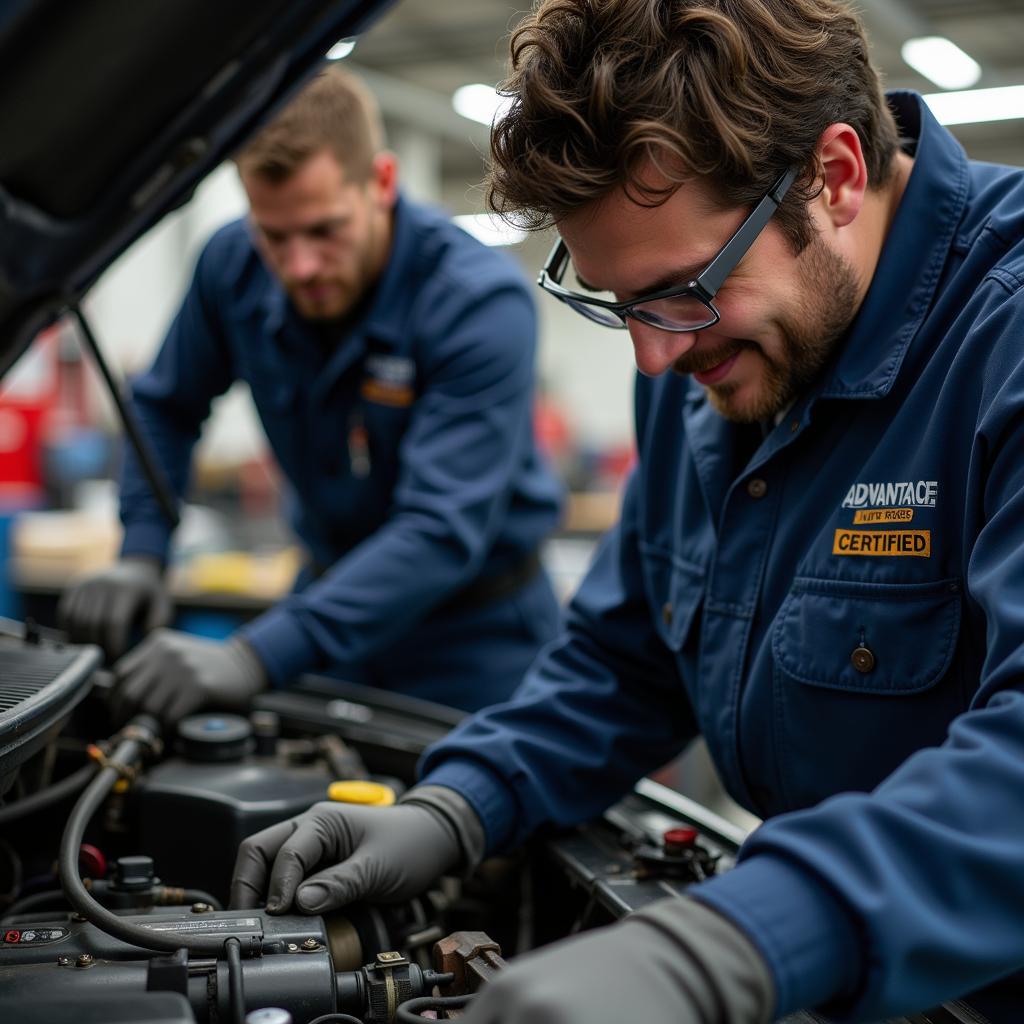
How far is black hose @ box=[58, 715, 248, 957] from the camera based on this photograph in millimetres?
882

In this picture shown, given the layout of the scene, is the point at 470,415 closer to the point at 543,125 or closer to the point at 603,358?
the point at 543,125

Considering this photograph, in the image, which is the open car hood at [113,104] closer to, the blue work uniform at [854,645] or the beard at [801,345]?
the beard at [801,345]

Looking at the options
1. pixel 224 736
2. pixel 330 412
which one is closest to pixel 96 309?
pixel 330 412

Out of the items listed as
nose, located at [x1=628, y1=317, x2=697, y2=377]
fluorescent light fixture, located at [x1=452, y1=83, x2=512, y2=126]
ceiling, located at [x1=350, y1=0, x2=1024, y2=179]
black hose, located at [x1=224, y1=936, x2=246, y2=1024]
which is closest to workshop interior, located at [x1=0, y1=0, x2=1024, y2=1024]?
black hose, located at [x1=224, y1=936, x2=246, y2=1024]

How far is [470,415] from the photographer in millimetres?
1890

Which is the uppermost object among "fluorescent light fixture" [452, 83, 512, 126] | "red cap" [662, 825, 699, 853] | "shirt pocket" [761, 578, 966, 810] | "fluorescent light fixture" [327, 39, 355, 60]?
"fluorescent light fixture" [452, 83, 512, 126]

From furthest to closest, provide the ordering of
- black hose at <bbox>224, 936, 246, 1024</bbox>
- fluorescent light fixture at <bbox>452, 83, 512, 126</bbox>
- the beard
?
fluorescent light fixture at <bbox>452, 83, 512, 126</bbox>
the beard
black hose at <bbox>224, 936, 246, 1024</bbox>

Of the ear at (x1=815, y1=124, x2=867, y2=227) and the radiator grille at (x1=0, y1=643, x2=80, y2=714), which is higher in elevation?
the ear at (x1=815, y1=124, x2=867, y2=227)

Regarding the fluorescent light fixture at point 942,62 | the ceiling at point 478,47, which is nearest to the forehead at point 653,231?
the ceiling at point 478,47

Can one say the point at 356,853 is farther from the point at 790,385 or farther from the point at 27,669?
the point at 790,385

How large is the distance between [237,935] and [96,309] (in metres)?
6.97

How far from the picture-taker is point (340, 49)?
3.53 feet

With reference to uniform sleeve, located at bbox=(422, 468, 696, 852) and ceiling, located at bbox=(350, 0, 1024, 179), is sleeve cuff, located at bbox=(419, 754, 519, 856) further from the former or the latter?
ceiling, located at bbox=(350, 0, 1024, 179)

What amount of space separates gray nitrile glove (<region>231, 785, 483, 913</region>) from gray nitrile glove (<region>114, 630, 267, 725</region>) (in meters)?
0.41
